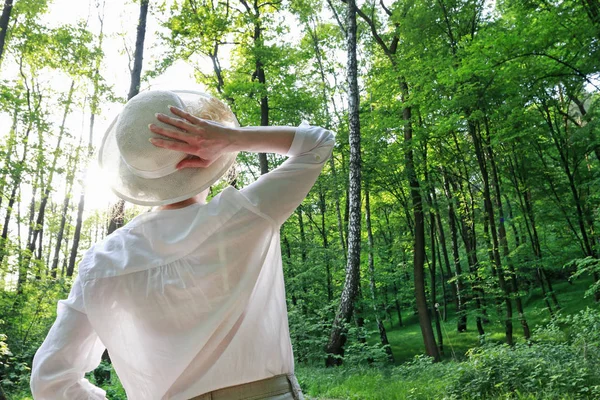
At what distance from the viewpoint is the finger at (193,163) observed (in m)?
1.09

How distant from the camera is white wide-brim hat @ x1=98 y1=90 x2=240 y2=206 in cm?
106

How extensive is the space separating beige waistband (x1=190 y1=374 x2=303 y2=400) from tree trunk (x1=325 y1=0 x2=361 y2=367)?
404 inches

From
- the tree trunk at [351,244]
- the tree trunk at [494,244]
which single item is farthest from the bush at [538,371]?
the tree trunk at [494,244]

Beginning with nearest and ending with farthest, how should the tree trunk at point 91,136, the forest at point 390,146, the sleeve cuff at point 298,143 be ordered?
the sleeve cuff at point 298,143, the forest at point 390,146, the tree trunk at point 91,136

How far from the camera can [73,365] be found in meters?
1.04

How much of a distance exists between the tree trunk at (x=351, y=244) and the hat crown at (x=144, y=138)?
10517 millimetres

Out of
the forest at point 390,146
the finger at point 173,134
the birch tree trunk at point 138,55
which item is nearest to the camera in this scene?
the finger at point 173,134

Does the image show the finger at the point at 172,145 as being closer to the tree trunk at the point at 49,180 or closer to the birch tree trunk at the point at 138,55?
the birch tree trunk at the point at 138,55

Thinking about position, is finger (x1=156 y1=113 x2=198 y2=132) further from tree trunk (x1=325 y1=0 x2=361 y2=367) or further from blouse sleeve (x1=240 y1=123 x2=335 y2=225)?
tree trunk (x1=325 y1=0 x2=361 y2=367)

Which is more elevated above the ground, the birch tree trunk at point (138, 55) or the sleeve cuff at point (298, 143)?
the birch tree trunk at point (138, 55)

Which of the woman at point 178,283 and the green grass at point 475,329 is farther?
the green grass at point 475,329

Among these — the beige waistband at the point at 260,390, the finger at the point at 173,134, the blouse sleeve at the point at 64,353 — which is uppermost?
the finger at the point at 173,134

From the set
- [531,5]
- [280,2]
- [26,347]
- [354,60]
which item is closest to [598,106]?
[531,5]

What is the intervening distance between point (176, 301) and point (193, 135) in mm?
395
